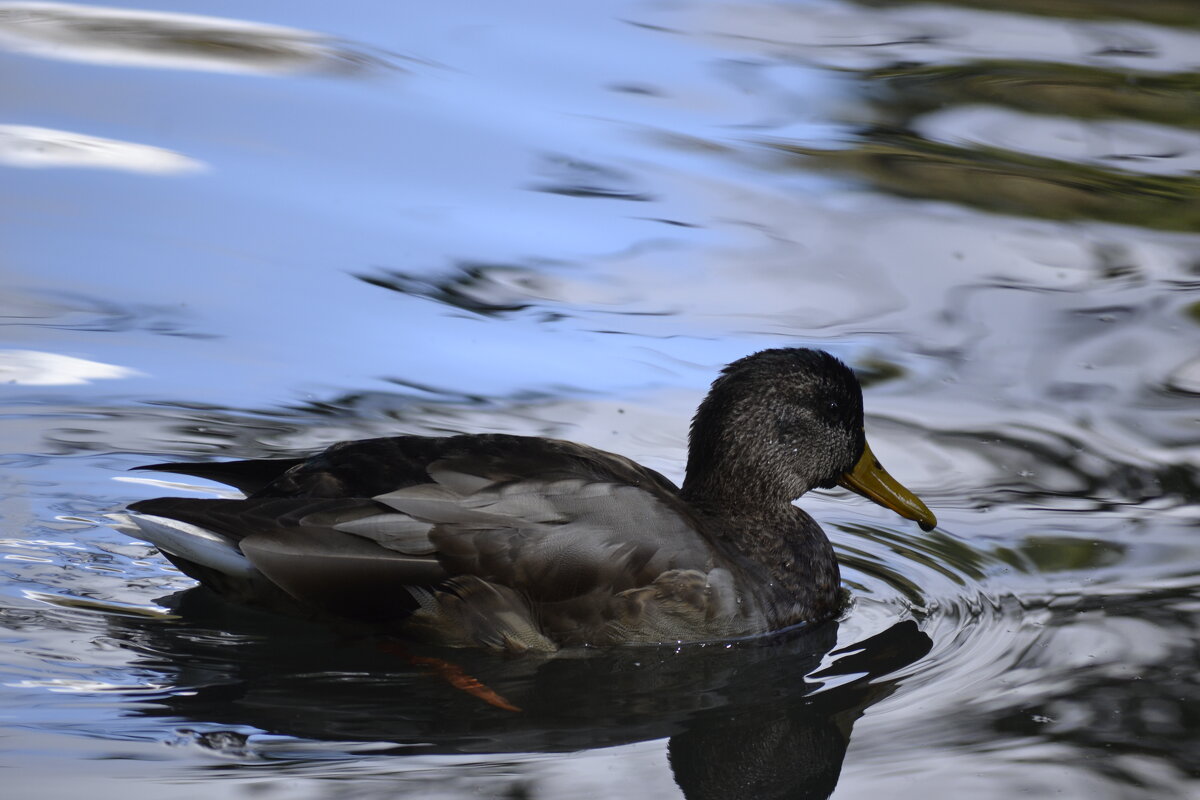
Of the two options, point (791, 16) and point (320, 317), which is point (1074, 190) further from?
point (320, 317)

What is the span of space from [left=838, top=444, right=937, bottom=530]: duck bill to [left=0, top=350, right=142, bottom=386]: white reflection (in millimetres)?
3342

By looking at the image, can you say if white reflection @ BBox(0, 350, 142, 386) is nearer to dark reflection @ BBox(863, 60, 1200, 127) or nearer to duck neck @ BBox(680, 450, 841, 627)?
Answer: duck neck @ BBox(680, 450, 841, 627)

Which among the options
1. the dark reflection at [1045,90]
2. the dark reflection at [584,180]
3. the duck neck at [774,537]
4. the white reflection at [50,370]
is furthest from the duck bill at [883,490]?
the dark reflection at [1045,90]

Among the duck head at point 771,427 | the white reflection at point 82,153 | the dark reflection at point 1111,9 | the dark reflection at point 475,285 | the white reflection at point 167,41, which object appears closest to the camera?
the duck head at point 771,427

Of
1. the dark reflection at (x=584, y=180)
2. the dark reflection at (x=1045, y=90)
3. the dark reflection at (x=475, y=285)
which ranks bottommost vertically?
the dark reflection at (x=475, y=285)

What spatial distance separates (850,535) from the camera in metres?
6.99

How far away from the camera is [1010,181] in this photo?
10.5 metres

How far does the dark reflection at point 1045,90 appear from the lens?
11.6 metres

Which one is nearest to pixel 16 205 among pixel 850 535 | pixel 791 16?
pixel 850 535

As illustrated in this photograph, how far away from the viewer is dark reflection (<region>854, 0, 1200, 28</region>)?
12.9m

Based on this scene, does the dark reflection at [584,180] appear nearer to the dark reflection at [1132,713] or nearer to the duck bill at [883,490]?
the duck bill at [883,490]

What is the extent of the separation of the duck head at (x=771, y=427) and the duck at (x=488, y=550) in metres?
0.21

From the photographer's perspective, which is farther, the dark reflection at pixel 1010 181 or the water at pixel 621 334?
the dark reflection at pixel 1010 181

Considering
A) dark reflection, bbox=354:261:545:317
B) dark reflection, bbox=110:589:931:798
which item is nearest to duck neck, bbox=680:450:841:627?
dark reflection, bbox=110:589:931:798
